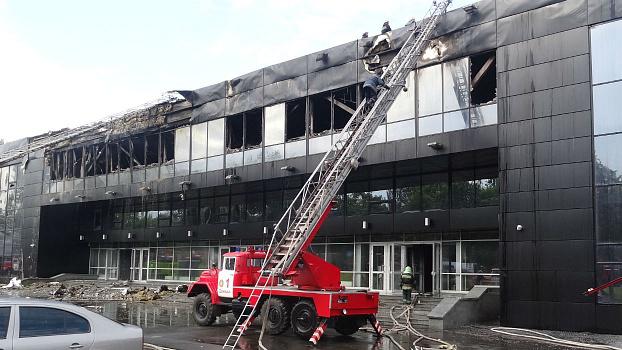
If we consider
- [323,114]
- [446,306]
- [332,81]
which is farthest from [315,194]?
[323,114]

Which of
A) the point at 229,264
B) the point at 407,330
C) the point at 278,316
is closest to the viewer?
the point at 278,316

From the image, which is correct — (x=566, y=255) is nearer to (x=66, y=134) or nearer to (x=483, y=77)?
(x=483, y=77)

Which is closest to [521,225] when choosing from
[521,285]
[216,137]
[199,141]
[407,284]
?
[521,285]

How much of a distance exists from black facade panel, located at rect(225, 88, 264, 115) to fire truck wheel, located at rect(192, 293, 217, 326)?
36.7 ft

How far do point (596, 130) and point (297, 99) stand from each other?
12249 millimetres

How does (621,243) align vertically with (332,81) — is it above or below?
below

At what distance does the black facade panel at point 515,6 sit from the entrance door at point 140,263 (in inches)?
986

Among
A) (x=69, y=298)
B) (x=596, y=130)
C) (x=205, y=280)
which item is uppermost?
(x=596, y=130)

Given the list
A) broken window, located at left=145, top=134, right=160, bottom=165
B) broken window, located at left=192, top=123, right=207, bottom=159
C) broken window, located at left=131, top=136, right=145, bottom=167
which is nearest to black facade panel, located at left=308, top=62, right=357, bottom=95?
broken window, located at left=192, top=123, right=207, bottom=159

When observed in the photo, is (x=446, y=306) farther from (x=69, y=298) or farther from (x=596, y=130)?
(x=69, y=298)

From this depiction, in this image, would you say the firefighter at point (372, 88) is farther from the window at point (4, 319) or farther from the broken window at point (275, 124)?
the window at point (4, 319)

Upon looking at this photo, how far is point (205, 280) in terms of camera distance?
56.1ft

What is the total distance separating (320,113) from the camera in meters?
25.4

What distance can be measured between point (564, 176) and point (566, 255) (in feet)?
7.24
